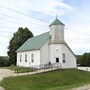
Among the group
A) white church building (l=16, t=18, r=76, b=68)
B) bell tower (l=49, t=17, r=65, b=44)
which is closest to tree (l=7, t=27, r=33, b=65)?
white church building (l=16, t=18, r=76, b=68)

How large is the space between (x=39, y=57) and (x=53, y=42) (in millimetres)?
3601

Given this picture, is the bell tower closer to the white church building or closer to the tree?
the white church building

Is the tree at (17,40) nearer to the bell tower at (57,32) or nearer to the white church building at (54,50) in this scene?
the white church building at (54,50)

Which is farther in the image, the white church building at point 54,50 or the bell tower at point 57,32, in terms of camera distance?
the bell tower at point 57,32

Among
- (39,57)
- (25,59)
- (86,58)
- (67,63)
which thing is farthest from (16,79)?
(86,58)

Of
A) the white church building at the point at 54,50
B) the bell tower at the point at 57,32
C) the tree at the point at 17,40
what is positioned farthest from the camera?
the tree at the point at 17,40

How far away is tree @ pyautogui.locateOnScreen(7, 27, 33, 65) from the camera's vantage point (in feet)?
204

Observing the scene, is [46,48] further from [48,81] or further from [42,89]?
[42,89]

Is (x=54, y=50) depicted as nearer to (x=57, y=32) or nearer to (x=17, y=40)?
(x=57, y=32)

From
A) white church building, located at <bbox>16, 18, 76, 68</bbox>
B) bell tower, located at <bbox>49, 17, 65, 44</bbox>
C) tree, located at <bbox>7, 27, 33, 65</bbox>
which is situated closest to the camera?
white church building, located at <bbox>16, 18, 76, 68</bbox>

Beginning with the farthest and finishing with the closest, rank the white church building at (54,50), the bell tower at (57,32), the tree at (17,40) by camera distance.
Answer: the tree at (17,40), the bell tower at (57,32), the white church building at (54,50)

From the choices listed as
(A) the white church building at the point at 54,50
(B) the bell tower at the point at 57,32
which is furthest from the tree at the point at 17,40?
(B) the bell tower at the point at 57,32

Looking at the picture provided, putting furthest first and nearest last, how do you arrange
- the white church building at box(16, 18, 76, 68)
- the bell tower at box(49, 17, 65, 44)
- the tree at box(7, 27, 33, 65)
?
the tree at box(7, 27, 33, 65), the bell tower at box(49, 17, 65, 44), the white church building at box(16, 18, 76, 68)

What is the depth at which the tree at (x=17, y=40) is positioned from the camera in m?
62.2
